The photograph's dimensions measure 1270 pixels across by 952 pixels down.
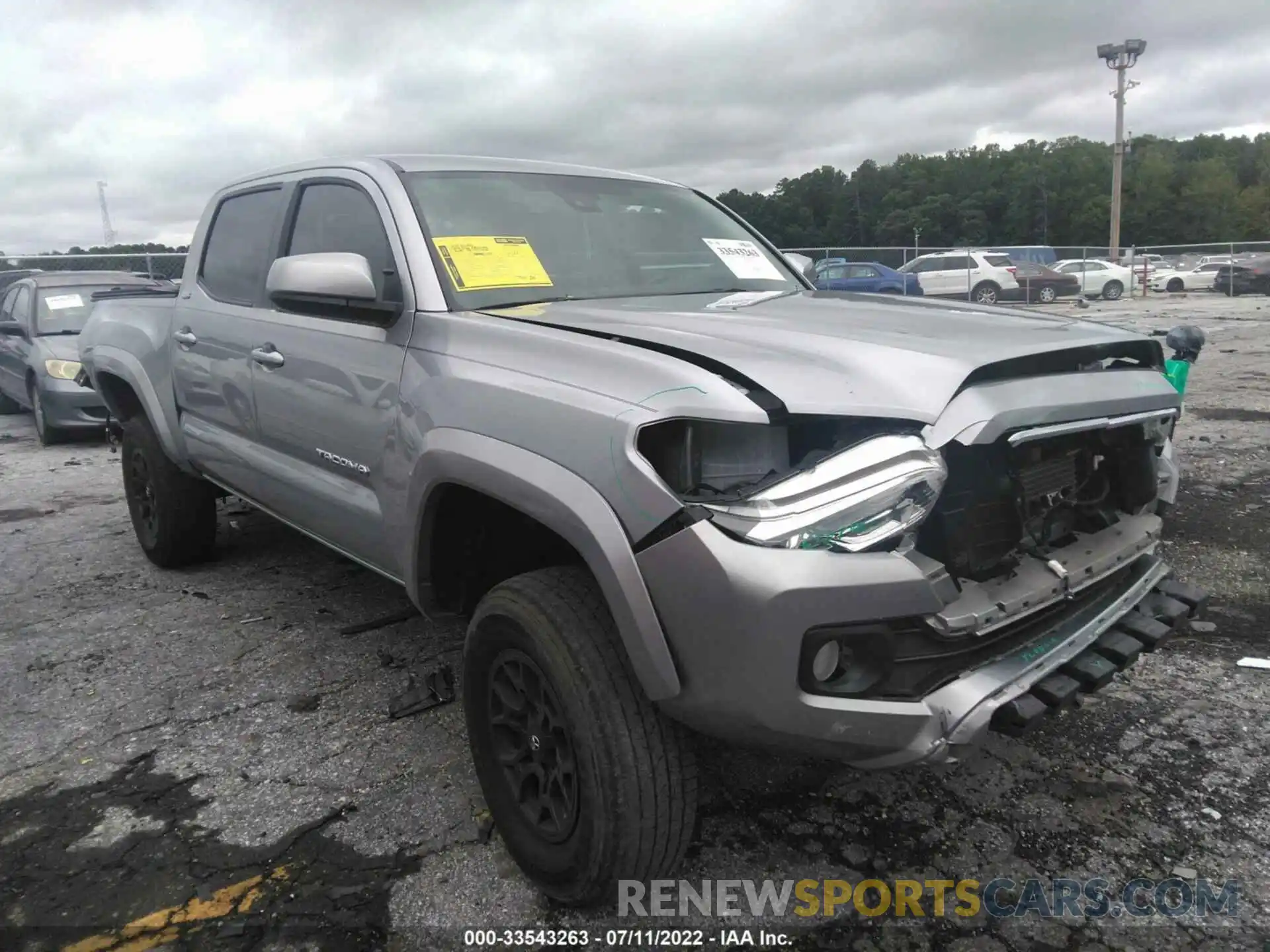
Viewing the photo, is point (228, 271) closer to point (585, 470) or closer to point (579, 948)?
point (585, 470)

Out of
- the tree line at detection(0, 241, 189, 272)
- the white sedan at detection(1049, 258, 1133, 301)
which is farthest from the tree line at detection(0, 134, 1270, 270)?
the tree line at detection(0, 241, 189, 272)

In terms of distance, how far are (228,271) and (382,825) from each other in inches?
101

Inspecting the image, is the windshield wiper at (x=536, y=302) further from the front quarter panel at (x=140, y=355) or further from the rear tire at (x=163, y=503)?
the rear tire at (x=163, y=503)

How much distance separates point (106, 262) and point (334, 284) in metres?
16.2

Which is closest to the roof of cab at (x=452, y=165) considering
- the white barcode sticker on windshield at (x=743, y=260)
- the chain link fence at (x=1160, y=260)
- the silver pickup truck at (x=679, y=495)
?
the silver pickup truck at (x=679, y=495)

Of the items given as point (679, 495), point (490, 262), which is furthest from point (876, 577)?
point (490, 262)

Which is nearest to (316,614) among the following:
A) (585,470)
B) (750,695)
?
(585,470)

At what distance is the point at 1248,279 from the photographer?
27062 mm

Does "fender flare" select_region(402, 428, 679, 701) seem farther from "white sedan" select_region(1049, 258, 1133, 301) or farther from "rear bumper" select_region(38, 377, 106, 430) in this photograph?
"white sedan" select_region(1049, 258, 1133, 301)

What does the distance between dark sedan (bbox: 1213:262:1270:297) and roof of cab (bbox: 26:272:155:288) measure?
2845 cm

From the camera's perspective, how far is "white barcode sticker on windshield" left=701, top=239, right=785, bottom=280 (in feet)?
11.6

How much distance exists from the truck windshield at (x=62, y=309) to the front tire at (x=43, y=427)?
59 centimetres

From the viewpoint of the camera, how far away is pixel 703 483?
1959 millimetres

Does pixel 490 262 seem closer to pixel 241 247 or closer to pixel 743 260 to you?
pixel 743 260
